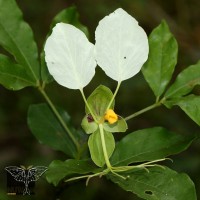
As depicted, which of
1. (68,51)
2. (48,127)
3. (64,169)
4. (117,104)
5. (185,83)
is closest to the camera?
(64,169)

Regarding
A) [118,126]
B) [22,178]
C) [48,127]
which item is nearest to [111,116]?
[118,126]

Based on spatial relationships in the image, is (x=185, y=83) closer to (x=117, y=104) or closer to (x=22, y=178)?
(x=22, y=178)

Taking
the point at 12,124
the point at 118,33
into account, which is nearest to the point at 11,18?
the point at 118,33

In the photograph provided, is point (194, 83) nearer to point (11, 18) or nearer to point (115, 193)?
point (11, 18)

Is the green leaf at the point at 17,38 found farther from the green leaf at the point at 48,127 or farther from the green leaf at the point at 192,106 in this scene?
the green leaf at the point at 192,106

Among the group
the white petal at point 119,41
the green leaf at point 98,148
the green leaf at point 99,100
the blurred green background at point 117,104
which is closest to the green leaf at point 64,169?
the green leaf at point 98,148
